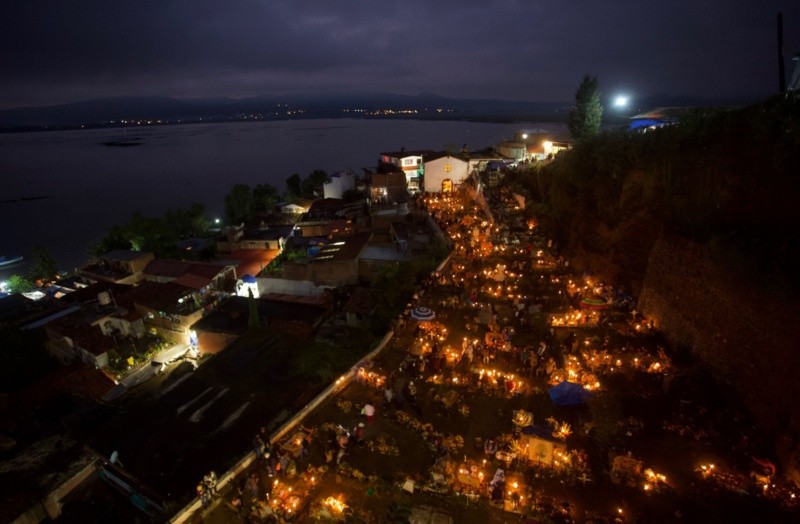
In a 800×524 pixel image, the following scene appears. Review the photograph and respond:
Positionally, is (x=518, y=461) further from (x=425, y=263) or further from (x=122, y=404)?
(x=122, y=404)

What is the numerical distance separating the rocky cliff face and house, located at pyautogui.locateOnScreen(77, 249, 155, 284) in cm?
3536

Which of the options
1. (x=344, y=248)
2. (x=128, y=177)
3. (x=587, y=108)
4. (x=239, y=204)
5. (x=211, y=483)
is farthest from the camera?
(x=128, y=177)

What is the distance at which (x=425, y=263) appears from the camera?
2025cm

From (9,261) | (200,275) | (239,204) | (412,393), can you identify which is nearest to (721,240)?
(412,393)

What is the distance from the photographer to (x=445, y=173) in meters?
38.2

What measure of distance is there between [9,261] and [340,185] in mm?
44692

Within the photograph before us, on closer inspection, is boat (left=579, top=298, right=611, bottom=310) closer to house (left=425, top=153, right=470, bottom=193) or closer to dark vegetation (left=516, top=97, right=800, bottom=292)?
dark vegetation (left=516, top=97, right=800, bottom=292)

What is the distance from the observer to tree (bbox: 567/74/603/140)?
3400 cm

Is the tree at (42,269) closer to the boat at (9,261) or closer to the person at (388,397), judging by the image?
the boat at (9,261)

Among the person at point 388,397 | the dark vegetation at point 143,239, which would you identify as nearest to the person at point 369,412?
the person at point 388,397

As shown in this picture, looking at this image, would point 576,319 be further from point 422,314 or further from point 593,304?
point 422,314

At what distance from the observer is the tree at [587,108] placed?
34.0 meters

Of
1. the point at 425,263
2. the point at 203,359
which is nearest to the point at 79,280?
the point at 203,359

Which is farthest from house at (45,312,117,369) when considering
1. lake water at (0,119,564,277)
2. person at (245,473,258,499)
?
lake water at (0,119,564,277)
